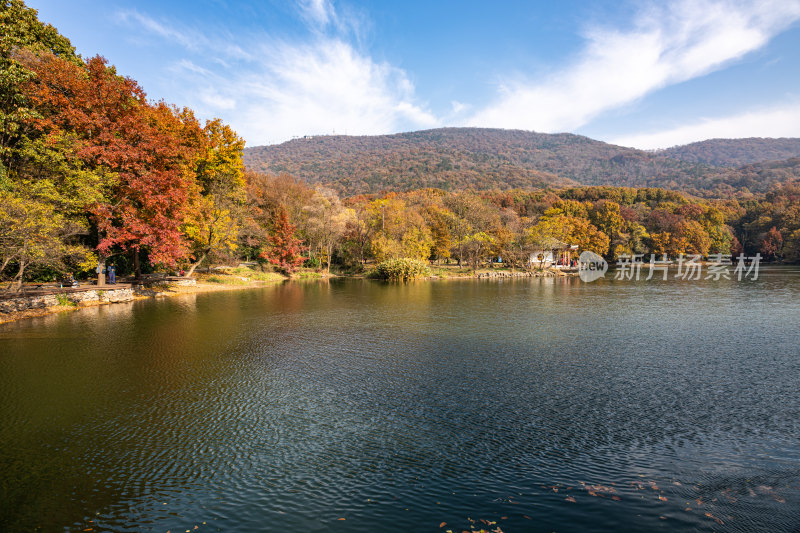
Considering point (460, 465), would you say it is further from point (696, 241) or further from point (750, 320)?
point (696, 241)

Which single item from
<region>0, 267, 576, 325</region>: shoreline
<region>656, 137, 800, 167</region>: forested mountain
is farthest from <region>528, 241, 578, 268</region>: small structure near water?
<region>656, 137, 800, 167</region>: forested mountain

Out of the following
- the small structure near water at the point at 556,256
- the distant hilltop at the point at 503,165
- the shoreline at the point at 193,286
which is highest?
the distant hilltop at the point at 503,165

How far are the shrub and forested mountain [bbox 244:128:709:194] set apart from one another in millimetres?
65505

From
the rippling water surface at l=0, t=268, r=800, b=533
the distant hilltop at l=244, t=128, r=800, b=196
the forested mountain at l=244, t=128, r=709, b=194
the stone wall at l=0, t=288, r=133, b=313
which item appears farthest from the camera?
the forested mountain at l=244, t=128, r=709, b=194

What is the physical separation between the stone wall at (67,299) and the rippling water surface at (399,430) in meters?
3.54

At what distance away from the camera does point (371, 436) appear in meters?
7.35

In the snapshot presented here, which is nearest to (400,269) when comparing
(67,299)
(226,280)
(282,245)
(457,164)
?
(282,245)

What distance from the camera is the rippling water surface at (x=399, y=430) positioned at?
17.3ft

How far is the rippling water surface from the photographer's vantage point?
526cm

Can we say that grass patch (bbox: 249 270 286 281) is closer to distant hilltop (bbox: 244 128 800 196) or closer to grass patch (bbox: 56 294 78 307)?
grass patch (bbox: 56 294 78 307)

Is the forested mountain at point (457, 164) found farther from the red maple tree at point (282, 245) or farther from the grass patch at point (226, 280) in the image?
the grass patch at point (226, 280)

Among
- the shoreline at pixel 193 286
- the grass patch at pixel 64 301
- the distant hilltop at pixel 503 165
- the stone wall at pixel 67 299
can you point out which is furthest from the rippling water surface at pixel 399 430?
the distant hilltop at pixel 503 165

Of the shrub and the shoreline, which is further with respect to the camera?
the shrub

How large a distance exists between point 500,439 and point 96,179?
78.4 ft
